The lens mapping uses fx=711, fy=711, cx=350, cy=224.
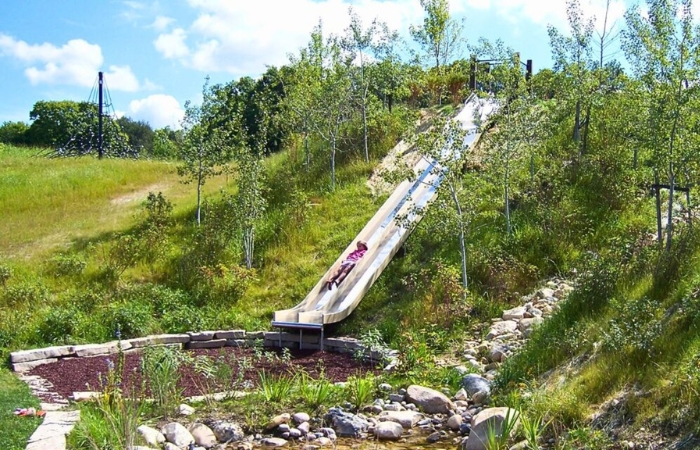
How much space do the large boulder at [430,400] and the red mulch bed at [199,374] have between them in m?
1.63

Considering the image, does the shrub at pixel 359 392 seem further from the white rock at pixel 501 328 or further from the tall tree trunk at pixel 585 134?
the tall tree trunk at pixel 585 134

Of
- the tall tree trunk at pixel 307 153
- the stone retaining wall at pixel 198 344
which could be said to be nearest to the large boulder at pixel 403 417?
the stone retaining wall at pixel 198 344

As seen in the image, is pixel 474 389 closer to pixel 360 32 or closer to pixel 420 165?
pixel 420 165

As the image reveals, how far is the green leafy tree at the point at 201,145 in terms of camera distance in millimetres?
16344

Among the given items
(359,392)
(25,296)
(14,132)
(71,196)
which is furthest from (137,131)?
(359,392)

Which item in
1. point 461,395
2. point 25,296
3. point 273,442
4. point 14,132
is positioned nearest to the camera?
point 273,442

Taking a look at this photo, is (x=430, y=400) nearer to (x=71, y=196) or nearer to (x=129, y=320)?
(x=129, y=320)

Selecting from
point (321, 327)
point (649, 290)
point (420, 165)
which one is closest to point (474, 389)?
point (649, 290)

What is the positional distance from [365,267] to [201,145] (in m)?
5.40

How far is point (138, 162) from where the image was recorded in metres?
23.0

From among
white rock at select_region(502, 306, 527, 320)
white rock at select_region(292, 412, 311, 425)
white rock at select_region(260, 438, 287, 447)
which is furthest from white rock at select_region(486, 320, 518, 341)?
white rock at select_region(260, 438, 287, 447)

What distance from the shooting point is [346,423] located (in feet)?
24.2

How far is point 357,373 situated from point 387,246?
4478mm

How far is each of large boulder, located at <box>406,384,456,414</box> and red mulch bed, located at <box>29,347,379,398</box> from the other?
1630 mm
